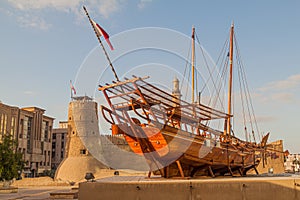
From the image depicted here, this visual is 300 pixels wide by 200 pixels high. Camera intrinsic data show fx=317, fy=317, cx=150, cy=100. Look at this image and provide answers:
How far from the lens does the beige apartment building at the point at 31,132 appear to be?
55356mm

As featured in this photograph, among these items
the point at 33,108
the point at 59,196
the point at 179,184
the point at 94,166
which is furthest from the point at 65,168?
the point at 179,184

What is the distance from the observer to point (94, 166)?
42.8 metres

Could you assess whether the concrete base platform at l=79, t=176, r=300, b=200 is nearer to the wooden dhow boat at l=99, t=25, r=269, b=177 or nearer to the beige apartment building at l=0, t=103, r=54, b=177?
the wooden dhow boat at l=99, t=25, r=269, b=177

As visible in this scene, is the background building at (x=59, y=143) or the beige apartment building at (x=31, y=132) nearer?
the beige apartment building at (x=31, y=132)

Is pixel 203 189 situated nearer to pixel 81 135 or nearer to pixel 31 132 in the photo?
pixel 81 135

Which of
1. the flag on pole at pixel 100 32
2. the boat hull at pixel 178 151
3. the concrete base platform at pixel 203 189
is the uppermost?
the flag on pole at pixel 100 32

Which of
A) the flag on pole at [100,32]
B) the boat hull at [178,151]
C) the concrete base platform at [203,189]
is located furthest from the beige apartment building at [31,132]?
the concrete base platform at [203,189]

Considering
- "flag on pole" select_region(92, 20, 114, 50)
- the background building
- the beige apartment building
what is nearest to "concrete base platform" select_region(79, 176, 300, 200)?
"flag on pole" select_region(92, 20, 114, 50)

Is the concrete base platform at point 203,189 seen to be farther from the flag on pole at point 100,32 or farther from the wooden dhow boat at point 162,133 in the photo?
the flag on pole at point 100,32

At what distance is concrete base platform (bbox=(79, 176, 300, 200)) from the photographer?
10.8m

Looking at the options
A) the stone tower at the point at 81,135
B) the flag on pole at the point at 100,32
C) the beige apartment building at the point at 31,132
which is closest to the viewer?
the flag on pole at the point at 100,32

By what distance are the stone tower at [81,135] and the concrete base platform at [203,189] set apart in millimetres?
31296

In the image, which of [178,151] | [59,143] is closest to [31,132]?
[59,143]

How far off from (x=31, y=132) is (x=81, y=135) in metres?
24.3
